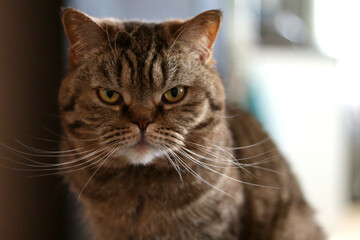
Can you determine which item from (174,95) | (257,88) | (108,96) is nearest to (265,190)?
(174,95)

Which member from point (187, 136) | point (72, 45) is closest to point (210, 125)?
point (187, 136)

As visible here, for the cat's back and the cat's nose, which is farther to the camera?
the cat's back

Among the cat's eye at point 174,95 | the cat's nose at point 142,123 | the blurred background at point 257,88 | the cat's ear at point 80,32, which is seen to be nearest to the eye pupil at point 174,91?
the cat's eye at point 174,95

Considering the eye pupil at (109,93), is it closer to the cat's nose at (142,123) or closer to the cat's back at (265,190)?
the cat's nose at (142,123)

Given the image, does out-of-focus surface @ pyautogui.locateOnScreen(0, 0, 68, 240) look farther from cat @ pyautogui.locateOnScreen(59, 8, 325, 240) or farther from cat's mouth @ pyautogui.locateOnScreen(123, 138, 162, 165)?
cat's mouth @ pyautogui.locateOnScreen(123, 138, 162, 165)

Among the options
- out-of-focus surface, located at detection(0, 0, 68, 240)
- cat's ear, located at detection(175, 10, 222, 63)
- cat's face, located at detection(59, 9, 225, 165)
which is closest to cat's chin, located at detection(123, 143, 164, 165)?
cat's face, located at detection(59, 9, 225, 165)

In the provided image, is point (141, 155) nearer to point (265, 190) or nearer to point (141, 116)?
point (141, 116)

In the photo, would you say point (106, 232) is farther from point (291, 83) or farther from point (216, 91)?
point (291, 83)
